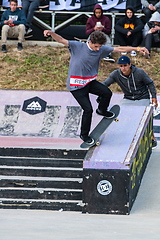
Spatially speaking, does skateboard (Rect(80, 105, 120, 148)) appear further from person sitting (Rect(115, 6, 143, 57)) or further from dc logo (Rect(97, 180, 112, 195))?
person sitting (Rect(115, 6, 143, 57))

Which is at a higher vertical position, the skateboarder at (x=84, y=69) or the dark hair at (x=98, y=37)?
the dark hair at (x=98, y=37)

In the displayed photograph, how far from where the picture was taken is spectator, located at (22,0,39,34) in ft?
39.9

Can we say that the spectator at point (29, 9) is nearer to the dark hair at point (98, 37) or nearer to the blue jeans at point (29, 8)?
the blue jeans at point (29, 8)

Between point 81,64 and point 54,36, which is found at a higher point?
point 54,36

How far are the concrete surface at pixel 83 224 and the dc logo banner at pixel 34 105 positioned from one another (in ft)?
13.4

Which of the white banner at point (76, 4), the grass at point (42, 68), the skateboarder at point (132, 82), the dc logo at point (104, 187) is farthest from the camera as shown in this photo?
the white banner at point (76, 4)

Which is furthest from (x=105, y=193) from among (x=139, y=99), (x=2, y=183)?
(x=139, y=99)

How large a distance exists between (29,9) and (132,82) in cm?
685

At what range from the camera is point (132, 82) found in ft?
21.7

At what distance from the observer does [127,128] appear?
566 centimetres

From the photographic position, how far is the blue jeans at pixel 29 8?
1216 cm

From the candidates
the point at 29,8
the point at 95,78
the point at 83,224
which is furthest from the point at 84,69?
the point at 29,8

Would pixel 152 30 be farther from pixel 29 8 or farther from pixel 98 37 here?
pixel 98 37

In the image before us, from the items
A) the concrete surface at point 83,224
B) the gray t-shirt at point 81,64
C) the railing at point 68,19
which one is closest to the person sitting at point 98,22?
the railing at point 68,19
